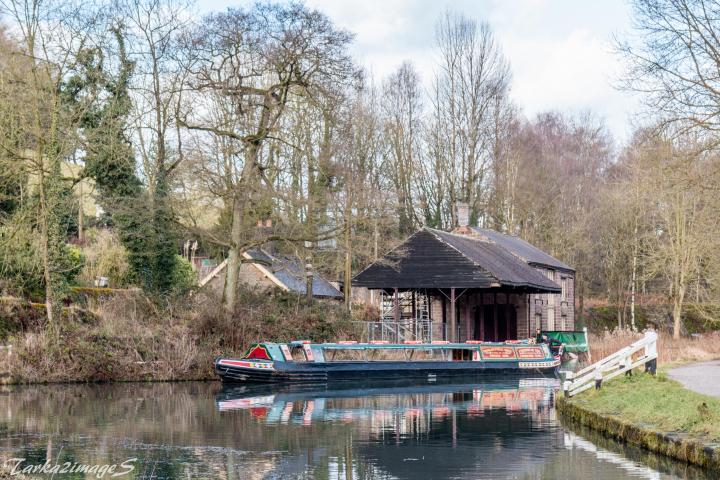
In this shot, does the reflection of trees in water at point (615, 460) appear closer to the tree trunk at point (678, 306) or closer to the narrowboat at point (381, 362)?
the narrowboat at point (381, 362)

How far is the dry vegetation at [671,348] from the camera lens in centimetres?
3162

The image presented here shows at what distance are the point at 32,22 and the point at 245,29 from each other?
22.5ft

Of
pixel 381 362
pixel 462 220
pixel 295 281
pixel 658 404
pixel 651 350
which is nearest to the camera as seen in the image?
pixel 658 404

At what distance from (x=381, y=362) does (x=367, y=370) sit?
0.61 metres

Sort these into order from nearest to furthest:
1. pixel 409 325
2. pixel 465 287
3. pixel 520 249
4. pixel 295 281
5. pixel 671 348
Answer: pixel 671 348, pixel 465 287, pixel 409 325, pixel 520 249, pixel 295 281

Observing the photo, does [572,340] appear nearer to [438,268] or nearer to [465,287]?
[465,287]

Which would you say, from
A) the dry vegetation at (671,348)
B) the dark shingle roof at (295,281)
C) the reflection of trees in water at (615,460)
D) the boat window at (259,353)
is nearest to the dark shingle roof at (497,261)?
the dry vegetation at (671,348)

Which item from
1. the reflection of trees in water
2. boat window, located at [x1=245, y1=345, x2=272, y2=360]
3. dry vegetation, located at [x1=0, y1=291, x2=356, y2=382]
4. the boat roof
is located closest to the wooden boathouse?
the boat roof

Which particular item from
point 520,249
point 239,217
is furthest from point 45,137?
point 520,249

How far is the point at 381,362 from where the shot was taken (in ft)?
110

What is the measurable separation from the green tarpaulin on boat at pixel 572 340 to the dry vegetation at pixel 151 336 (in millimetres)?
10987

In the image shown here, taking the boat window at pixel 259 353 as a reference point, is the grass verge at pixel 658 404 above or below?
below

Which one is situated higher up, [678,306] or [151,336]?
[678,306]

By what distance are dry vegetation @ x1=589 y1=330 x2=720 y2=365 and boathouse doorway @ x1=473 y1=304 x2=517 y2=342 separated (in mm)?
3714
